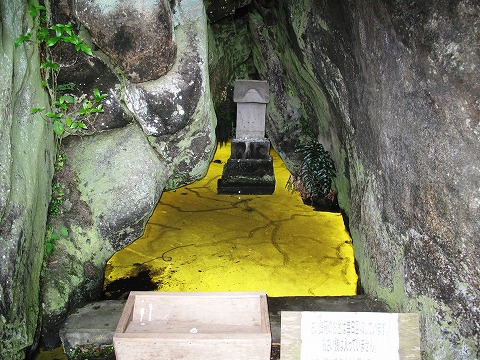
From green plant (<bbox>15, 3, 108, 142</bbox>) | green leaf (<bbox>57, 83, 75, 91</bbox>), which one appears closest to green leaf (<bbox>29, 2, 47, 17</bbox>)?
green plant (<bbox>15, 3, 108, 142</bbox>)

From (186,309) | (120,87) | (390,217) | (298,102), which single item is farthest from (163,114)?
(298,102)

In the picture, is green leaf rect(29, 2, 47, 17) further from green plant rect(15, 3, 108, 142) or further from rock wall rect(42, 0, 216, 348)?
rock wall rect(42, 0, 216, 348)

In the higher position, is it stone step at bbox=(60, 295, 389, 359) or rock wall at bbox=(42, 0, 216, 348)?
rock wall at bbox=(42, 0, 216, 348)

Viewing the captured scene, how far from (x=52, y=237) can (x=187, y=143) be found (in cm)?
201

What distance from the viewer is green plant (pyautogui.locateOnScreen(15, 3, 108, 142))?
449 centimetres

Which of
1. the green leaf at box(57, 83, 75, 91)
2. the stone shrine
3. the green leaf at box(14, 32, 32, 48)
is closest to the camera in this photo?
the green leaf at box(14, 32, 32, 48)

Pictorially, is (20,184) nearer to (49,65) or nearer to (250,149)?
(49,65)

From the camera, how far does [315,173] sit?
887cm

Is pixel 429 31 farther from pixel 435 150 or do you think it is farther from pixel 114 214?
pixel 114 214

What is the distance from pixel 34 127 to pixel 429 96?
12.6 feet

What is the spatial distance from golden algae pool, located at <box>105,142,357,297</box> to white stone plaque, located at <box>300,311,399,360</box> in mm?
2412

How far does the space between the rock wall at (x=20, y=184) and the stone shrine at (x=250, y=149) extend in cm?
557

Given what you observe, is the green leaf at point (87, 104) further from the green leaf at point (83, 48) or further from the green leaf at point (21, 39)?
the green leaf at point (21, 39)

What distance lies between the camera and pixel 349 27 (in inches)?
212
